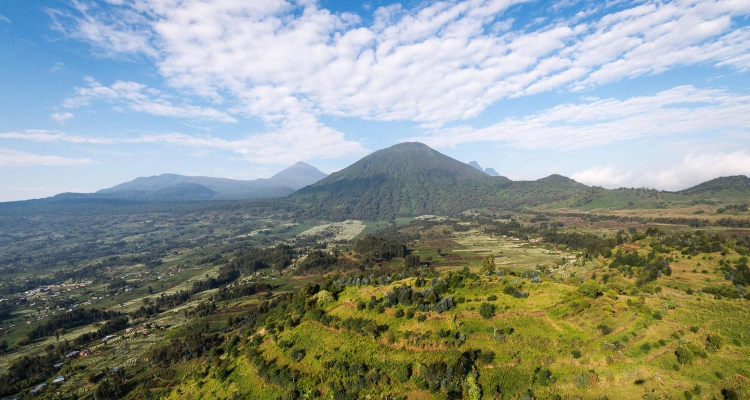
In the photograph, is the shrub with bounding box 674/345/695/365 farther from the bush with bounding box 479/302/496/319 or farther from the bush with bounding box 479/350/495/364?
the bush with bounding box 479/302/496/319

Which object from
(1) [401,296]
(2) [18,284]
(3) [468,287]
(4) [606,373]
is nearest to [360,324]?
(1) [401,296]

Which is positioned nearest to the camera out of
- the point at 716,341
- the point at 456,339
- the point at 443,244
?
the point at 716,341

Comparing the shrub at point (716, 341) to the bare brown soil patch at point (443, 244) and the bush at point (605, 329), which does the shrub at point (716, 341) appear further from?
the bare brown soil patch at point (443, 244)

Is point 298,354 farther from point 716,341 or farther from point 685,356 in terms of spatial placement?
point 716,341

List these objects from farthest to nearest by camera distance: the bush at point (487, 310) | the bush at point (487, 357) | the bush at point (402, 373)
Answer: the bush at point (487, 310), the bush at point (402, 373), the bush at point (487, 357)

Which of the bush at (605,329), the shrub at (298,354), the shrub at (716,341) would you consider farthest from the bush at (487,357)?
the shrub at (298,354)

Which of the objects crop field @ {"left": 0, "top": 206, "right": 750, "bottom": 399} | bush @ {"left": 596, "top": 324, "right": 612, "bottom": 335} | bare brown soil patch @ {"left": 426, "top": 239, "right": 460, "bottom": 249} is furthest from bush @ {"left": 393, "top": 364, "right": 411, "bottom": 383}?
bare brown soil patch @ {"left": 426, "top": 239, "right": 460, "bottom": 249}

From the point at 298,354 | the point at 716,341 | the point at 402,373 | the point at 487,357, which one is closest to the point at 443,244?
the point at 298,354

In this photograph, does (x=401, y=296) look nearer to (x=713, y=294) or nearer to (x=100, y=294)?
(x=713, y=294)
